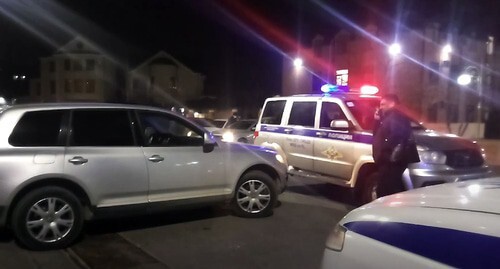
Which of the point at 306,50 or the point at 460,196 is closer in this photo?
the point at 460,196

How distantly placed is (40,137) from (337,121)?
13.9 ft

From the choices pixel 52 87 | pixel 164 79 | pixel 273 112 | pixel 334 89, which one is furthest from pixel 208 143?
pixel 52 87

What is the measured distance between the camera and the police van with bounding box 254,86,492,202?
745cm

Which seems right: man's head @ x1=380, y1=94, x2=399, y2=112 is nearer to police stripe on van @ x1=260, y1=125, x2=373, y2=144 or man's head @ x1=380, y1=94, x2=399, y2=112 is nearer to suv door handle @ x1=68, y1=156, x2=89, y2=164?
police stripe on van @ x1=260, y1=125, x2=373, y2=144

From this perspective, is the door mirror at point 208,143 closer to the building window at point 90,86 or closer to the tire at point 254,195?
the tire at point 254,195

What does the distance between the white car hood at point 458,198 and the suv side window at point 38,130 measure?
14.4 feet

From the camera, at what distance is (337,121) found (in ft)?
26.8

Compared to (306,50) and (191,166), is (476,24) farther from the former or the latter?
(191,166)

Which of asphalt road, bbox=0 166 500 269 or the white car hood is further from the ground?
the white car hood

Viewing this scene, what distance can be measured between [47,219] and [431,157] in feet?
16.4

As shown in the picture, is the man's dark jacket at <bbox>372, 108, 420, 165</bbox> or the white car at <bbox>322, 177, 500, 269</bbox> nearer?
the white car at <bbox>322, 177, 500, 269</bbox>

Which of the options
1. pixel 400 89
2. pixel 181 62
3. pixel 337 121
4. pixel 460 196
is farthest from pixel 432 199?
pixel 181 62

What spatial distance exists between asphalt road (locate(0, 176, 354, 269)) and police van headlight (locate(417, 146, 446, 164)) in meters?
1.43

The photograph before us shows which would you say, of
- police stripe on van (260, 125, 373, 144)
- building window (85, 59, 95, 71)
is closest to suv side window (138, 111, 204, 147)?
police stripe on van (260, 125, 373, 144)
